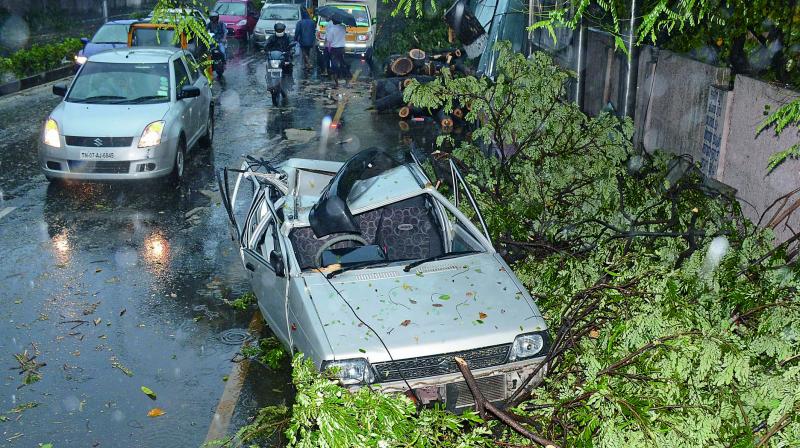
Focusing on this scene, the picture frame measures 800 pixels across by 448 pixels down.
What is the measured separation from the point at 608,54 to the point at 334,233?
8.94 m

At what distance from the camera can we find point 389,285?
6418mm

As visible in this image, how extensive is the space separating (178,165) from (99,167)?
1303 millimetres

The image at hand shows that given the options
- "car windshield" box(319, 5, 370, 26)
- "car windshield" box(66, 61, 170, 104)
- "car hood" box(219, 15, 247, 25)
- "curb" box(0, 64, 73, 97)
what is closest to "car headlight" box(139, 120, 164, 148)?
"car windshield" box(66, 61, 170, 104)

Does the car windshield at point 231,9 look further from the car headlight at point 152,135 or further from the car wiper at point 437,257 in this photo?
the car wiper at point 437,257

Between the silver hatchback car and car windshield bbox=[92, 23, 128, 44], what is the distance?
918 centimetres

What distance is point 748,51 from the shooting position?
374 inches

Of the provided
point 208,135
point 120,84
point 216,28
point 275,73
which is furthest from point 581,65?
point 216,28

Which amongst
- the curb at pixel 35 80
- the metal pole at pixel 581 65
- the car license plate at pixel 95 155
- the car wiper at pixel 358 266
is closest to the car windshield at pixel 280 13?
the curb at pixel 35 80

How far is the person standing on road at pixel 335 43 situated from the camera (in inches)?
A: 950

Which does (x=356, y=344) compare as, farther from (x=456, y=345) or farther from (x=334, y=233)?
(x=334, y=233)

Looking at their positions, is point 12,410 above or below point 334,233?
below

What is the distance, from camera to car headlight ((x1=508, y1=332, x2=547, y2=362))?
5902 mm

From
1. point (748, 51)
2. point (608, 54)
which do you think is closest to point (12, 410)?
point (748, 51)

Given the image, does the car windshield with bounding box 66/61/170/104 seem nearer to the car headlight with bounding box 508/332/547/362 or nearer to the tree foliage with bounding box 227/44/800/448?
the tree foliage with bounding box 227/44/800/448
